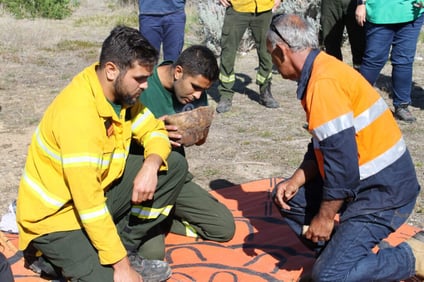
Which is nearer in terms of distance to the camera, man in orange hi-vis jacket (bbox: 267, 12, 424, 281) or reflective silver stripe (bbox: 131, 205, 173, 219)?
man in orange hi-vis jacket (bbox: 267, 12, 424, 281)

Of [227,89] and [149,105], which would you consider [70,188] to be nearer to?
[149,105]

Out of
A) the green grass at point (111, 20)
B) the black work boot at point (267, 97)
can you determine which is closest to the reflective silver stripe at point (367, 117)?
the black work boot at point (267, 97)

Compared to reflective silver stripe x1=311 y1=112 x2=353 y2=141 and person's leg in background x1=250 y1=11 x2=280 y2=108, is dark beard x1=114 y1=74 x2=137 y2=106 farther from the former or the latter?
person's leg in background x1=250 y1=11 x2=280 y2=108

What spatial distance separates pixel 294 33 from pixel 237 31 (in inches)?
150

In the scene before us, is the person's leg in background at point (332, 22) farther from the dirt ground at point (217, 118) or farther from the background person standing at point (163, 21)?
the background person standing at point (163, 21)

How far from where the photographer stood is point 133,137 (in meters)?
3.58

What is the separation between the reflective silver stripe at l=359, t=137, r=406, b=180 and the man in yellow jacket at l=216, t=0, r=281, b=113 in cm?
380

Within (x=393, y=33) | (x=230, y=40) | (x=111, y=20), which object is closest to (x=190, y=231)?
(x=393, y=33)

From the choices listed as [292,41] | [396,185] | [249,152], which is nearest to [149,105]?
[292,41]

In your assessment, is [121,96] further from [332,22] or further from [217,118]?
[332,22]

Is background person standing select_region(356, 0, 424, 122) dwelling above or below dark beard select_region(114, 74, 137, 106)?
below

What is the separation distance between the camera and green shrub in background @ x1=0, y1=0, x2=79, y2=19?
565 inches

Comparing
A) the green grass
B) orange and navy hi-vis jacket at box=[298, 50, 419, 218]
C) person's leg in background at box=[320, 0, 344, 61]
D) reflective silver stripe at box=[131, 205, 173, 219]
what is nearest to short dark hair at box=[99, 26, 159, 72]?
orange and navy hi-vis jacket at box=[298, 50, 419, 218]

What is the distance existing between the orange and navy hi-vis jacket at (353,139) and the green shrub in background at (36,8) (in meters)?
12.2
